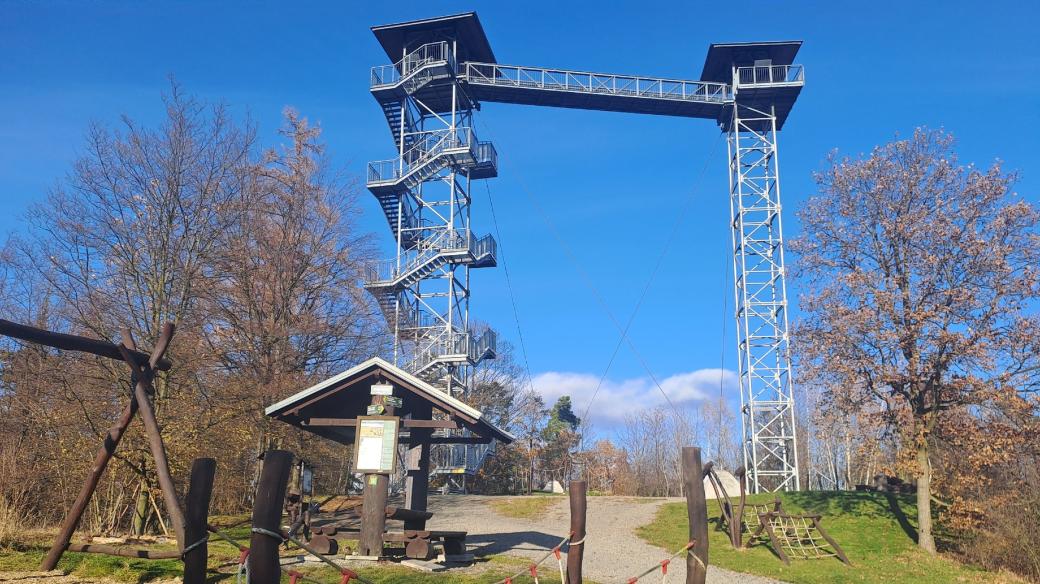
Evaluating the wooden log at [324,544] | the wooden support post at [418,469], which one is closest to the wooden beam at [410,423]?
the wooden support post at [418,469]

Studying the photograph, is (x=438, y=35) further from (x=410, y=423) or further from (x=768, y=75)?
(x=410, y=423)

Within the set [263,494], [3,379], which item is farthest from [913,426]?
[3,379]

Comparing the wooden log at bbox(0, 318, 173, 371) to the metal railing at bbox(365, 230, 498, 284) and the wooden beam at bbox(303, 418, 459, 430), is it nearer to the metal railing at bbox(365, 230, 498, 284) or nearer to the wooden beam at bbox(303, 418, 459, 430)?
the wooden beam at bbox(303, 418, 459, 430)

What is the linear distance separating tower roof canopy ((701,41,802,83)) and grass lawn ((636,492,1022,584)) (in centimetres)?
2128

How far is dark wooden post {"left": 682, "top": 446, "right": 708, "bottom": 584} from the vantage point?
8.76 metres

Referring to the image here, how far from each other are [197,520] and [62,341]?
5.26 m

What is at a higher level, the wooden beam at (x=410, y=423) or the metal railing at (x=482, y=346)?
the metal railing at (x=482, y=346)

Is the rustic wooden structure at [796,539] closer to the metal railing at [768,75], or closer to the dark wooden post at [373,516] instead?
the dark wooden post at [373,516]

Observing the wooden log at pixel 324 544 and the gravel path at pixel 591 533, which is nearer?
the wooden log at pixel 324 544

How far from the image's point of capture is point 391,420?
14250 mm

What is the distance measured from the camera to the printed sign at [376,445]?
46.2ft

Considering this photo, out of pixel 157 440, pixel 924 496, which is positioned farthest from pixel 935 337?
pixel 157 440

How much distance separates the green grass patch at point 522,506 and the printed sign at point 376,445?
535 inches

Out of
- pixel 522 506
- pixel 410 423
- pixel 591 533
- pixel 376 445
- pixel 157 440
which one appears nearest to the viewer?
pixel 157 440
